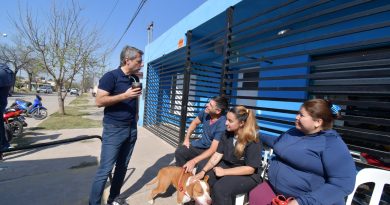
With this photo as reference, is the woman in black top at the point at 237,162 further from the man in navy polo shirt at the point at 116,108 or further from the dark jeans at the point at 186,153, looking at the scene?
the man in navy polo shirt at the point at 116,108

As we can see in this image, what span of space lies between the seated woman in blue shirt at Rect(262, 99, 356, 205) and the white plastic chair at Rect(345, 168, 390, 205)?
30cm

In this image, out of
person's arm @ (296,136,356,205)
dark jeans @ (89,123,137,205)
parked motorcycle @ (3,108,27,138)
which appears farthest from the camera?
parked motorcycle @ (3,108,27,138)

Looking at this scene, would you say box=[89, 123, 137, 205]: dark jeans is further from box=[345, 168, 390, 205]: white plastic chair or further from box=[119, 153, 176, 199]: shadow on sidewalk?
box=[345, 168, 390, 205]: white plastic chair

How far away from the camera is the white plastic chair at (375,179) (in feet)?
6.93

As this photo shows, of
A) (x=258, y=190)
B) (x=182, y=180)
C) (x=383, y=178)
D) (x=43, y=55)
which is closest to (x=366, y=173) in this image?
(x=383, y=178)

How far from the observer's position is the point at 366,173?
7.23 feet

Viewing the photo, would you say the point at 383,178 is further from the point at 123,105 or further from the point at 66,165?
the point at 66,165

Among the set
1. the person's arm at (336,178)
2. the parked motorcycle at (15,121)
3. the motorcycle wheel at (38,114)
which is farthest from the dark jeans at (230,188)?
the motorcycle wheel at (38,114)

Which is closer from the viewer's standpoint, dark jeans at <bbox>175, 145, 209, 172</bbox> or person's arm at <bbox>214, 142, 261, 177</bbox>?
person's arm at <bbox>214, 142, 261, 177</bbox>

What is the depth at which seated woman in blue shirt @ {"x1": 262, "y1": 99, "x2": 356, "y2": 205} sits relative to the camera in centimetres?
198

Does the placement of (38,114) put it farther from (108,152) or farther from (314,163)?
(314,163)

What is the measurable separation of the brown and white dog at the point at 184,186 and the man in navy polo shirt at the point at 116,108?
71cm


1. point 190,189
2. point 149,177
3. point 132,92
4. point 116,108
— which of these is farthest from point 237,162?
point 149,177

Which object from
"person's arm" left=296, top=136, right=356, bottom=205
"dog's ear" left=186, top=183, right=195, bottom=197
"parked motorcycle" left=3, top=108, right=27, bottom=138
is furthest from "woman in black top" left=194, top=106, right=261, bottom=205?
"parked motorcycle" left=3, top=108, right=27, bottom=138
